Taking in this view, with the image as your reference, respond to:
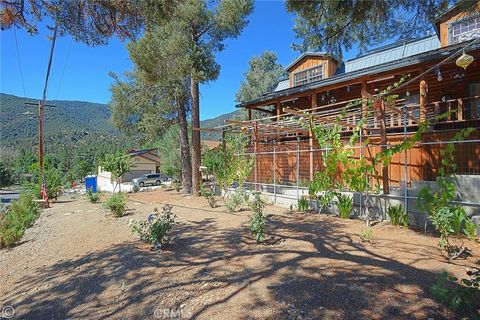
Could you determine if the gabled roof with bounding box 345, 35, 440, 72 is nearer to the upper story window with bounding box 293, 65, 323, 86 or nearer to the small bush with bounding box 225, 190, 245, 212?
the upper story window with bounding box 293, 65, 323, 86

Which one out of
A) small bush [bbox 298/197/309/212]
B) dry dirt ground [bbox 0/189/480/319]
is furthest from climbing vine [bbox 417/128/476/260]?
small bush [bbox 298/197/309/212]

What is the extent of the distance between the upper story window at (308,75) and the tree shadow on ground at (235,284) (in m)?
11.7

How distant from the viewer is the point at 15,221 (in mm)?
8570

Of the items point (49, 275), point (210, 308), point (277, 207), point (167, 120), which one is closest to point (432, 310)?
point (210, 308)

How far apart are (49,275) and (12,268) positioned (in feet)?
4.82

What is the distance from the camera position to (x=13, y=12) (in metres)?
5.34

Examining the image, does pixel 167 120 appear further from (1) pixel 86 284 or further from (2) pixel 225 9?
(1) pixel 86 284

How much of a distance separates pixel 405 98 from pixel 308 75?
730 cm

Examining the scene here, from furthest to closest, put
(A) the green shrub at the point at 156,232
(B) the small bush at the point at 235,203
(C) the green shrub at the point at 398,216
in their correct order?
(B) the small bush at the point at 235,203 → (C) the green shrub at the point at 398,216 → (A) the green shrub at the point at 156,232

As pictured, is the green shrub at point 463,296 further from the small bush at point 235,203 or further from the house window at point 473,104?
the house window at point 473,104

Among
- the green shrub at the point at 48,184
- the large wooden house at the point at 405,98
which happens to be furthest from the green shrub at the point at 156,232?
the green shrub at the point at 48,184

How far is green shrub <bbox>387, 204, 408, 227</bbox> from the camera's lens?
6184 millimetres

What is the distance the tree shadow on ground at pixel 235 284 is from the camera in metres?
3.16

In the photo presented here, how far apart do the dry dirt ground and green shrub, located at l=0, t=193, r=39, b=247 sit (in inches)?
33.6
